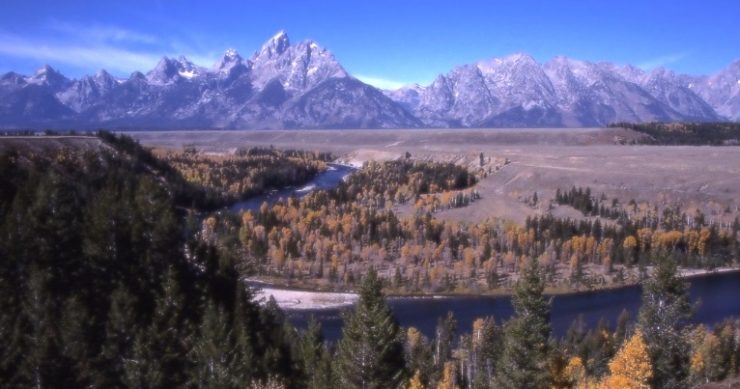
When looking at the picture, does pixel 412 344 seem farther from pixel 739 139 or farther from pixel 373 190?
pixel 739 139

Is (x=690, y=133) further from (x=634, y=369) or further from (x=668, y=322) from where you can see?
(x=634, y=369)

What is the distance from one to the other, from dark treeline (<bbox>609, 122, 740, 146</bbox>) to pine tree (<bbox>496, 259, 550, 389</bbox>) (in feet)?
537

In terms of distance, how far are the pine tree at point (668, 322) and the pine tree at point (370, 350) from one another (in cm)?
734

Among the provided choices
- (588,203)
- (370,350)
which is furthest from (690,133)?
(370,350)

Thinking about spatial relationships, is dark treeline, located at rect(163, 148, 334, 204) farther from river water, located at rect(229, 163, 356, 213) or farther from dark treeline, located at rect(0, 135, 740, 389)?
dark treeline, located at rect(0, 135, 740, 389)

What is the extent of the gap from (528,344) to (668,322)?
5672mm

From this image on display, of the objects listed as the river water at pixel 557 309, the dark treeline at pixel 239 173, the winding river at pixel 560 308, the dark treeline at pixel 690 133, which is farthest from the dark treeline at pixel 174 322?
the dark treeline at pixel 690 133

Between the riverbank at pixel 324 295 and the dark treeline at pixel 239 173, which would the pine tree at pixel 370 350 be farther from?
the dark treeline at pixel 239 173

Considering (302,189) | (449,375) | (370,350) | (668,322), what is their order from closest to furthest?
(370,350), (668,322), (449,375), (302,189)

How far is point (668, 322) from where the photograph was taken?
18266 millimetres

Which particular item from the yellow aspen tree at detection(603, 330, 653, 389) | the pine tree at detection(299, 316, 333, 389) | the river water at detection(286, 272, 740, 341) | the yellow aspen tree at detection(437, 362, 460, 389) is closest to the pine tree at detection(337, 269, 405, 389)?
the pine tree at detection(299, 316, 333, 389)

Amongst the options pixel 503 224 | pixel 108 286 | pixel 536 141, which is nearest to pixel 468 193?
pixel 503 224

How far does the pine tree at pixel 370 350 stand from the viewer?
15.9 m

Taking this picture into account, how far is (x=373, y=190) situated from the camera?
99.0 m
